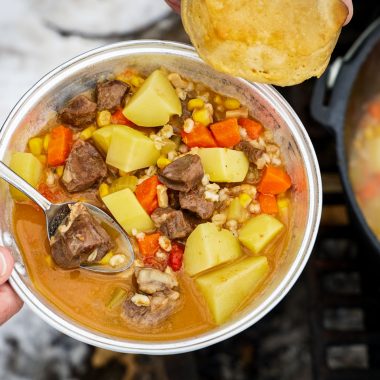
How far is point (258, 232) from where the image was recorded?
2.52 metres

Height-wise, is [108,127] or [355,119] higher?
[108,127]

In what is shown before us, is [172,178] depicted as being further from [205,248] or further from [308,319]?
[308,319]

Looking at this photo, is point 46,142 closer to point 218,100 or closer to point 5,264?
point 5,264

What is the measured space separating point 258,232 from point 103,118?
0.77 metres

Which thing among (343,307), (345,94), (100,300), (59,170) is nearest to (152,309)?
(100,300)

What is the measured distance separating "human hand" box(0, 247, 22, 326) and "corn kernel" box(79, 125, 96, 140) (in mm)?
541

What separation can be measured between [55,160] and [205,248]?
0.70 metres

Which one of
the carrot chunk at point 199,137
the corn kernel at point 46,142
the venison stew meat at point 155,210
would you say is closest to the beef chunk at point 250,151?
the venison stew meat at point 155,210

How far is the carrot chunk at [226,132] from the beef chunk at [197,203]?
0.78ft

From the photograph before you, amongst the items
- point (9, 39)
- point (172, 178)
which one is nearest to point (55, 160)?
point (172, 178)

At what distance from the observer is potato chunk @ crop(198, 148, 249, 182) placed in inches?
98.2

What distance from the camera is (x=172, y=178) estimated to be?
95.9 inches

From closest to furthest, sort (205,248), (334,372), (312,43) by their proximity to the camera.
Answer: (312,43), (205,248), (334,372)

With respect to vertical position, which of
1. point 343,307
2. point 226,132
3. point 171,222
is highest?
point 226,132
